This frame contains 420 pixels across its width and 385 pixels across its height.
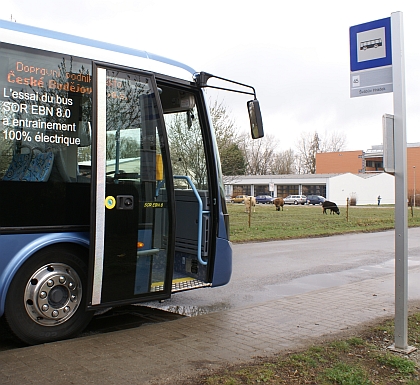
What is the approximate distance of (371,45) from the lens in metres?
5.30

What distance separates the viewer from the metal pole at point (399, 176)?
5039 mm

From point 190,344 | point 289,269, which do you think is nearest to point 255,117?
point 190,344

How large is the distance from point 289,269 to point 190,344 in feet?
20.5

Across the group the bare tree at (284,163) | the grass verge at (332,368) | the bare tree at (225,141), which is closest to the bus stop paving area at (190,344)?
the grass verge at (332,368)

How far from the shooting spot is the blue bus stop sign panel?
5207 millimetres

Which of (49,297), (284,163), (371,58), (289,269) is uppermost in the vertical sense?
(284,163)

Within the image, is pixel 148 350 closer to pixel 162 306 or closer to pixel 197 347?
pixel 197 347

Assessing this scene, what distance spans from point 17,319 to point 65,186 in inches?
55.0

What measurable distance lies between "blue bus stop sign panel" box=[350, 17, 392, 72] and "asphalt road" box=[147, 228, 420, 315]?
3878mm

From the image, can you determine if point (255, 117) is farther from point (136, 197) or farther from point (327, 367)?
point (327, 367)

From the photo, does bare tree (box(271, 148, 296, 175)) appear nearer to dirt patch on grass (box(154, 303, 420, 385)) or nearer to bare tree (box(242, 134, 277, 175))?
bare tree (box(242, 134, 277, 175))

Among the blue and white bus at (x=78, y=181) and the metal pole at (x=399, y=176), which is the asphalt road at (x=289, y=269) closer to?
the blue and white bus at (x=78, y=181)

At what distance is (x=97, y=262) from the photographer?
5.34 metres

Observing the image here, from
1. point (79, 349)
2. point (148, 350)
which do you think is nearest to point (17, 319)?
point (79, 349)
